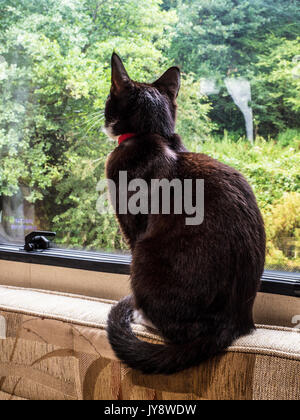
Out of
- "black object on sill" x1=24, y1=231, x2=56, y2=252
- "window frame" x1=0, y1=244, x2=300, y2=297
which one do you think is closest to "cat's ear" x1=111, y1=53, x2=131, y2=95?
"window frame" x1=0, y1=244, x2=300, y2=297

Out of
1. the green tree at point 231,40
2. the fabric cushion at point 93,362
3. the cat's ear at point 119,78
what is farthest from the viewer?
the green tree at point 231,40

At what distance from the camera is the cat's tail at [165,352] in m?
1.00

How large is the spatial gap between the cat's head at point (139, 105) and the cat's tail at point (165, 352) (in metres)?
0.56

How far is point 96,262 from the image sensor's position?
159cm

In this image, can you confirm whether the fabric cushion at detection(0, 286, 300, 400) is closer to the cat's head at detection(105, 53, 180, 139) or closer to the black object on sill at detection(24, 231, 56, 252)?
the black object on sill at detection(24, 231, 56, 252)

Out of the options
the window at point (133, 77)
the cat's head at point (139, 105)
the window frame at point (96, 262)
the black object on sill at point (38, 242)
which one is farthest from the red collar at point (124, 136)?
the black object on sill at point (38, 242)

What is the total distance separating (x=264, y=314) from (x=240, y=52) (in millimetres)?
834

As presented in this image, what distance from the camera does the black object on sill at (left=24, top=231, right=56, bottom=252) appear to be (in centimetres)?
181

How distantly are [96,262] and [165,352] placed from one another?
0.64 meters

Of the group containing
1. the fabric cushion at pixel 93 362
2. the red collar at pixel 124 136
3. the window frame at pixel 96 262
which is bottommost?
the fabric cushion at pixel 93 362

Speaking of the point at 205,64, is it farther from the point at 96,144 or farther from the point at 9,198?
the point at 9,198

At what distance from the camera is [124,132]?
1.23m

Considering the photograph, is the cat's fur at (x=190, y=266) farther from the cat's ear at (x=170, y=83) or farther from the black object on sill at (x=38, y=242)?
the black object on sill at (x=38, y=242)
